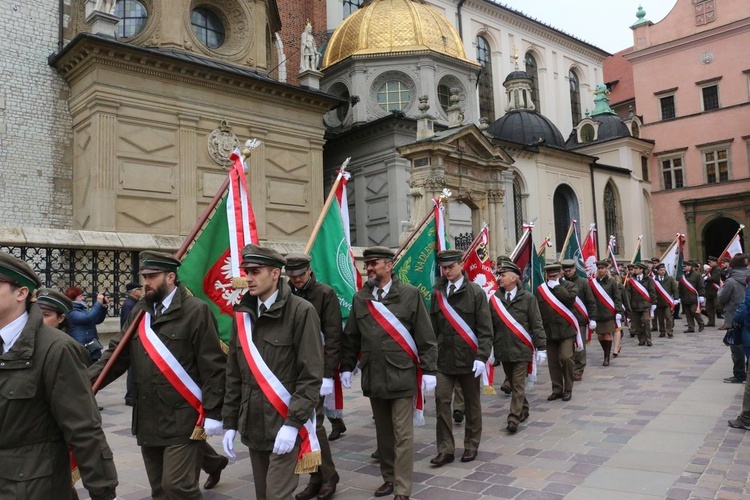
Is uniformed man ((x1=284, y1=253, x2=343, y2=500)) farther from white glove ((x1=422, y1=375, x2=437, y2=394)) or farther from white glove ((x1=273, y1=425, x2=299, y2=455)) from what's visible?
white glove ((x1=273, y1=425, x2=299, y2=455))

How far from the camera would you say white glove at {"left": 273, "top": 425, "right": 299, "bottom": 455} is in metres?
3.94

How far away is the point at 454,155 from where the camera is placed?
66.7ft

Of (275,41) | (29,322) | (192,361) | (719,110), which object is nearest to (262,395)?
(192,361)

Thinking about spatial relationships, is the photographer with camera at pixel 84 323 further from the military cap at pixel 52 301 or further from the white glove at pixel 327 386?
the white glove at pixel 327 386

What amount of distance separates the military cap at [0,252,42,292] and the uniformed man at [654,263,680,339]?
16.7 meters

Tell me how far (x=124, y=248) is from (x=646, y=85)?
38.6m

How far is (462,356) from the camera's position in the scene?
6477mm

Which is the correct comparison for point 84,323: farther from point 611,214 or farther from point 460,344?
point 611,214

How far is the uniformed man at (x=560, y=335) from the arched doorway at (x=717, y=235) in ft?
107

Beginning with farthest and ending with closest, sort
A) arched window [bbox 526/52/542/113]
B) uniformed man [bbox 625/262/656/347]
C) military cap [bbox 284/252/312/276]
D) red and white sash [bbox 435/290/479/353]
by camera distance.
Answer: arched window [bbox 526/52/542/113] < uniformed man [bbox 625/262/656/347] < red and white sash [bbox 435/290/479/353] < military cap [bbox 284/252/312/276]

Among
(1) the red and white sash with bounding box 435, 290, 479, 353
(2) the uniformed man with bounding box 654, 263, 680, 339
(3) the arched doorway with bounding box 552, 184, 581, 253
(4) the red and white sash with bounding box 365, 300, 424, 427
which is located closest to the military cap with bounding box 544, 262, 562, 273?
(1) the red and white sash with bounding box 435, 290, 479, 353

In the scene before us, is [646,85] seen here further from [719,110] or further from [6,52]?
[6,52]

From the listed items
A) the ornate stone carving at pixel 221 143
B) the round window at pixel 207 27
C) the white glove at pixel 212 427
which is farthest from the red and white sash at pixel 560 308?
the round window at pixel 207 27

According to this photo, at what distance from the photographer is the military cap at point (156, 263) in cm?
441
